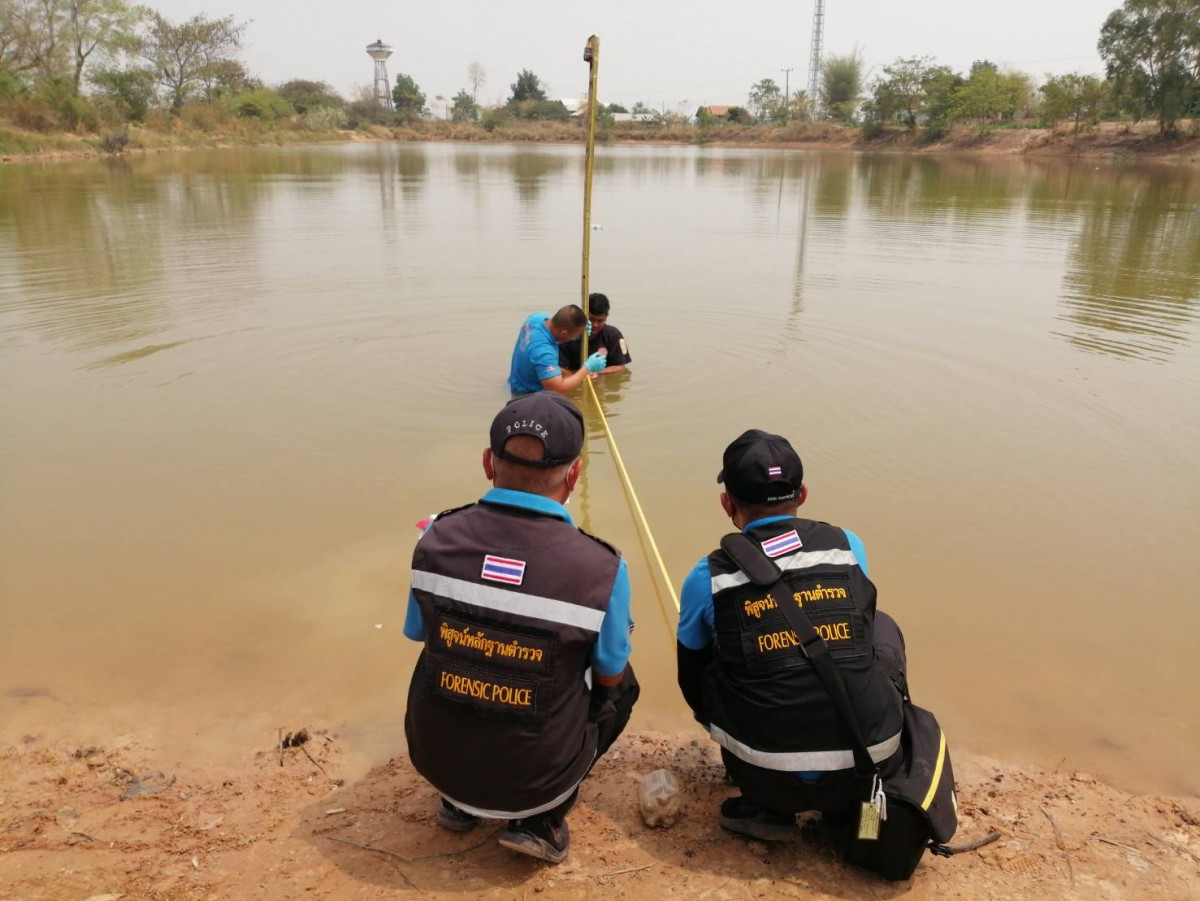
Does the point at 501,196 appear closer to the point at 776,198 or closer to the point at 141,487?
the point at 776,198

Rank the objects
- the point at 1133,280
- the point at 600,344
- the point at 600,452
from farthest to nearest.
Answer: the point at 1133,280 < the point at 600,344 < the point at 600,452

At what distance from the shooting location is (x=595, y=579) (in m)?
2.14

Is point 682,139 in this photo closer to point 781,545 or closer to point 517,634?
point 781,545

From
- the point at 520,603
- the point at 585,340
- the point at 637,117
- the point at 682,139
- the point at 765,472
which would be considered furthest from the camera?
the point at 637,117

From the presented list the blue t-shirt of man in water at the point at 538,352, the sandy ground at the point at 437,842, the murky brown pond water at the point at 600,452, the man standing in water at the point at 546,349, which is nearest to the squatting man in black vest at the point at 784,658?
the sandy ground at the point at 437,842

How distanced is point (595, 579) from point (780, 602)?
52cm

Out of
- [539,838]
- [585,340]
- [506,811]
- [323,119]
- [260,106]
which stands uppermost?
[260,106]

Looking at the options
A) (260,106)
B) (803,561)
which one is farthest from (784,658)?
(260,106)

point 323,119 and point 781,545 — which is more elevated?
point 323,119

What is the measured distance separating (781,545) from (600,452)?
12.6 ft

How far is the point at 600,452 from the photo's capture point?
6109mm

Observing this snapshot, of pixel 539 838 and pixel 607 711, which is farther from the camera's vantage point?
pixel 607 711

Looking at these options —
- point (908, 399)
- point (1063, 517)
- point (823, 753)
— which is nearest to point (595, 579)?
point (823, 753)

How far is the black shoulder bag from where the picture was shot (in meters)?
2.22
